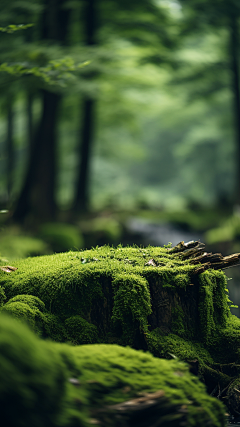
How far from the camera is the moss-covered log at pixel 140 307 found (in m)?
3.21

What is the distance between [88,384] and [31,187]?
10.4 meters

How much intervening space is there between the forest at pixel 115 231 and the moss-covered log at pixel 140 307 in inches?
0.5

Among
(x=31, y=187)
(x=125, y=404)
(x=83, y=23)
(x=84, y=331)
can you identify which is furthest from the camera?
(x=83, y=23)

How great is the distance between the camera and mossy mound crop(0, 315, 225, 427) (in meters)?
1.53

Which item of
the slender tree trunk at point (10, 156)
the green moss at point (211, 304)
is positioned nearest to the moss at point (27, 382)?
the green moss at point (211, 304)

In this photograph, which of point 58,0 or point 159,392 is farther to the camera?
point 58,0

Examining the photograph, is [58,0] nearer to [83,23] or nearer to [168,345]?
[83,23]

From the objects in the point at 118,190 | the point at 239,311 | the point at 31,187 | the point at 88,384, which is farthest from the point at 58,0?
the point at 118,190

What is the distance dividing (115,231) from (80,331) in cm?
1048

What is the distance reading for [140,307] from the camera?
10.5ft

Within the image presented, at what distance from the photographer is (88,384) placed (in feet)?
6.53

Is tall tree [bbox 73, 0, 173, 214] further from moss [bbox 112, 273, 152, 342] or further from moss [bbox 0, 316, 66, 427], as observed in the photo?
moss [bbox 0, 316, 66, 427]

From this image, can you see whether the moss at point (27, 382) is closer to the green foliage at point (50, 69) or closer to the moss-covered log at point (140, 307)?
the moss-covered log at point (140, 307)

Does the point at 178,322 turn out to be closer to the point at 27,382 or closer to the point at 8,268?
the point at 8,268
